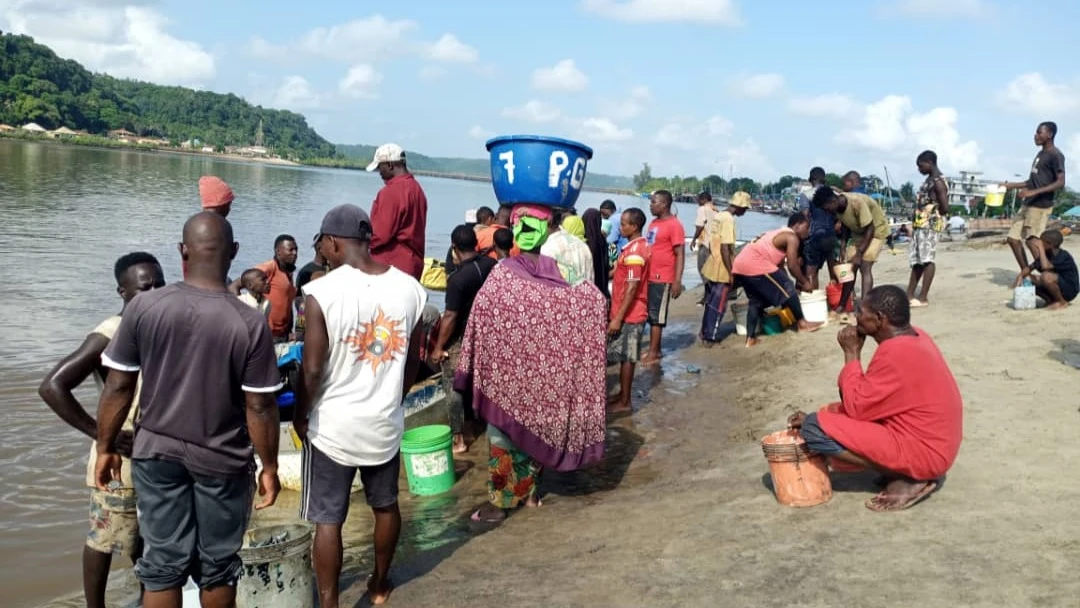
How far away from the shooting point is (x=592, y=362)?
5105 millimetres

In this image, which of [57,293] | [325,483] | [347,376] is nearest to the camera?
[347,376]

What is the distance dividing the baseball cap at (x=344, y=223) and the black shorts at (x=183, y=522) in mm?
1168

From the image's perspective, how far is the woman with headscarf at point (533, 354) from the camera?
16.2 feet

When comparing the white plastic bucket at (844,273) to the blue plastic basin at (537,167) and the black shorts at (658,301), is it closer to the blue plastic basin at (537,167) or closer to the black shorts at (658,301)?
the black shorts at (658,301)

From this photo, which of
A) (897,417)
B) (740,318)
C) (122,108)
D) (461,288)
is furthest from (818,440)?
(122,108)

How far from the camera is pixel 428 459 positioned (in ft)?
19.1

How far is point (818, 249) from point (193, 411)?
8654mm

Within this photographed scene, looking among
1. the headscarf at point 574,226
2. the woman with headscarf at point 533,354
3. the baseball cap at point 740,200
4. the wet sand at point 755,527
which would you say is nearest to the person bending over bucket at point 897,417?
the wet sand at point 755,527

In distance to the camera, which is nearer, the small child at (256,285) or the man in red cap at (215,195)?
the man in red cap at (215,195)

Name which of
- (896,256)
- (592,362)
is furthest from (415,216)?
(896,256)

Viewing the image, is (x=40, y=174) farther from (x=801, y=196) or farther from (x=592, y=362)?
(x=592, y=362)

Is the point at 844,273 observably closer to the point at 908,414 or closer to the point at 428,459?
the point at 908,414

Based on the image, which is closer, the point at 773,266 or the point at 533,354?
the point at 533,354

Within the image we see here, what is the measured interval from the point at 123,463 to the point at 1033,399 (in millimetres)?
6062
